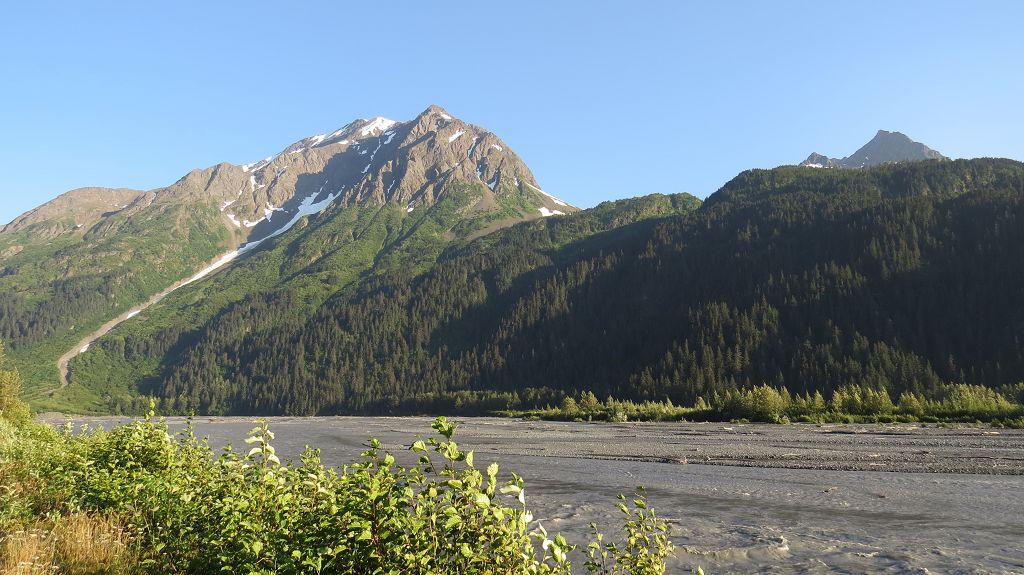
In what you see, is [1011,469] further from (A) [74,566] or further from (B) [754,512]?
(A) [74,566]

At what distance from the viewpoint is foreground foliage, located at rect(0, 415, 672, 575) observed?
456cm

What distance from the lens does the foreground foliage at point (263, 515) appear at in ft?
15.0

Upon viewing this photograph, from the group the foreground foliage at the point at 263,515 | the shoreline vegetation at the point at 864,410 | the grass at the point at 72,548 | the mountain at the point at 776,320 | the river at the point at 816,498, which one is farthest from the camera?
the mountain at the point at 776,320

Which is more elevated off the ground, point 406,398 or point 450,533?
point 450,533

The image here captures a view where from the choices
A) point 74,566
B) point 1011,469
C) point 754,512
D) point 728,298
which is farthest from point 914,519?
point 728,298

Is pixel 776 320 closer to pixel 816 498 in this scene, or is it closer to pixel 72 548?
pixel 816 498

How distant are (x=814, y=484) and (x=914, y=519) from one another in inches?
254

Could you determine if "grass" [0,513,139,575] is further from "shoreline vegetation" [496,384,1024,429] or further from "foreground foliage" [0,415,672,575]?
"shoreline vegetation" [496,384,1024,429]

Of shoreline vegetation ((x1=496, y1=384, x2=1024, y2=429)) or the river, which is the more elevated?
the river

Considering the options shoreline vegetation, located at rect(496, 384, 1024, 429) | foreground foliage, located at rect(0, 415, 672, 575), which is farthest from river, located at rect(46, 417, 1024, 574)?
shoreline vegetation, located at rect(496, 384, 1024, 429)

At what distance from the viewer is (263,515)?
278 inches

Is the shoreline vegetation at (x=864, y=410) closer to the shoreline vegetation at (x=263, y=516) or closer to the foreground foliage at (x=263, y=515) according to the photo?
the foreground foliage at (x=263, y=515)

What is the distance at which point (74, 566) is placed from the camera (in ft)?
30.8

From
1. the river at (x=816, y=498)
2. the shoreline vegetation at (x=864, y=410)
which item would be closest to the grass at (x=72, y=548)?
the river at (x=816, y=498)
